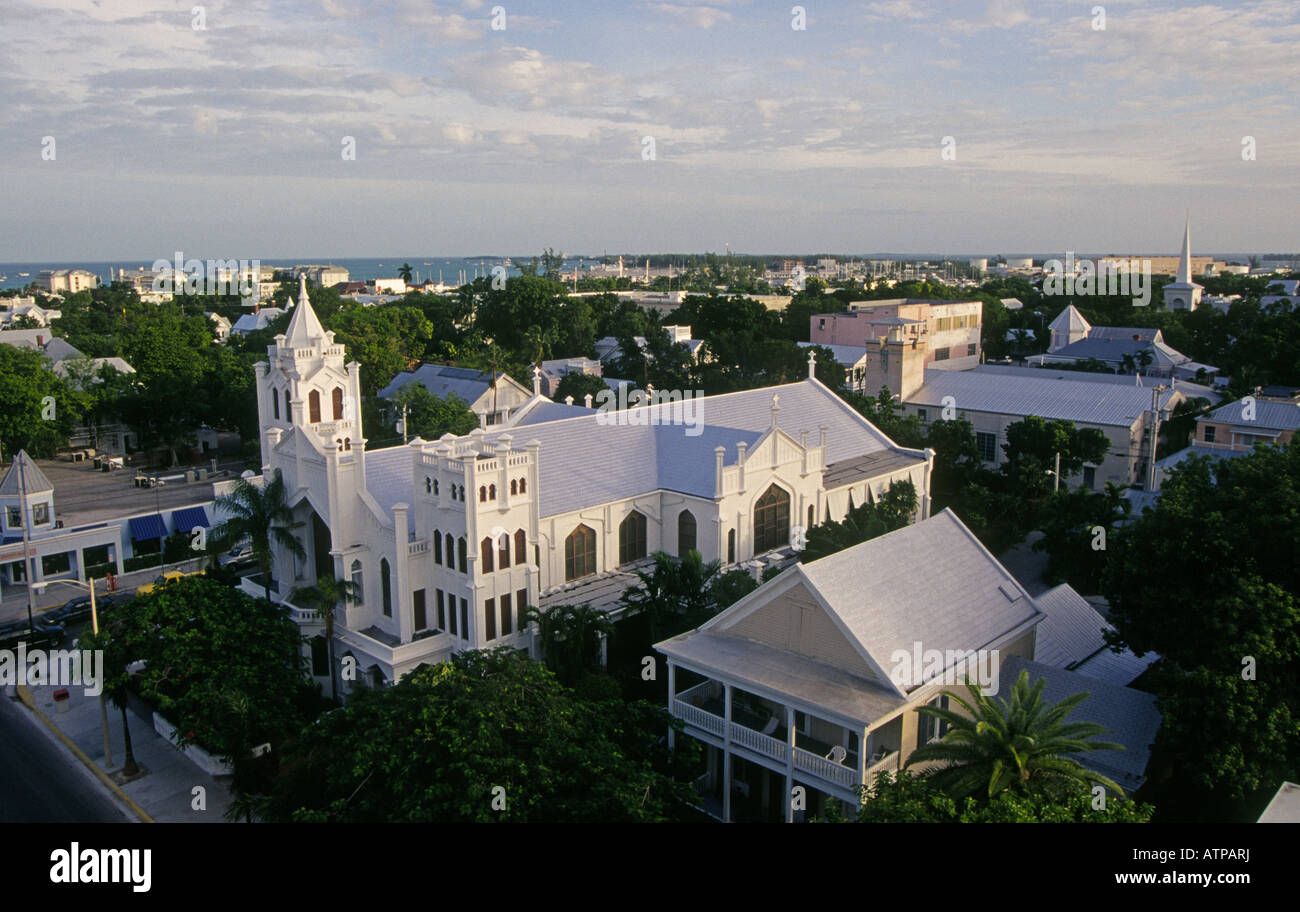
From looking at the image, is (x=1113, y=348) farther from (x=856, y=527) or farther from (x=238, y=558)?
(x=238, y=558)

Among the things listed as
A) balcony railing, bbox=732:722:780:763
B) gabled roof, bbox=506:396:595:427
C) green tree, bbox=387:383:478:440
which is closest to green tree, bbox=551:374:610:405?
green tree, bbox=387:383:478:440

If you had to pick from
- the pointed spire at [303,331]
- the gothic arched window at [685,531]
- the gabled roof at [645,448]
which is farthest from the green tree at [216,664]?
the gothic arched window at [685,531]

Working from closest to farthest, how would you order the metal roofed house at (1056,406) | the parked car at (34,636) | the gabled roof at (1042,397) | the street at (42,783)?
the street at (42,783) → the parked car at (34,636) → the metal roofed house at (1056,406) → the gabled roof at (1042,397)

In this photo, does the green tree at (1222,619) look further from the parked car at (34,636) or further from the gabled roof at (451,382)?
the gabled roof at (451,382)

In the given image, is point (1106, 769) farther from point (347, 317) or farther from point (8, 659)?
point (347, 317)

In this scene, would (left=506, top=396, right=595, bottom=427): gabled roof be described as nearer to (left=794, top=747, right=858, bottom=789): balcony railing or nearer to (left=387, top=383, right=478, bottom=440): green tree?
(left=387, top=383, right=478, bottom=440): green tree

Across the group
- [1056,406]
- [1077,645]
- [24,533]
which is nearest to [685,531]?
[1077,645]
